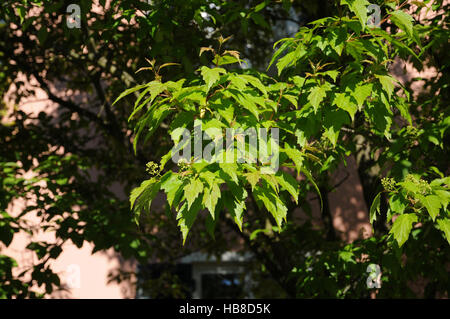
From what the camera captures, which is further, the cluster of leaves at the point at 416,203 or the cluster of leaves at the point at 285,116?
the cluster of leaves at the point at 416,203

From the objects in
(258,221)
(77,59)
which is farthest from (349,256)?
(77,59)

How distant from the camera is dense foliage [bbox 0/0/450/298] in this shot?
254cm

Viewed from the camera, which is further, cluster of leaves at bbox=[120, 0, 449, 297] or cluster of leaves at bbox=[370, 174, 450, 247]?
cluster of leaves at bbox=[370, 174, 450, 247]

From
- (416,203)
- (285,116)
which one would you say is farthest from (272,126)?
(416,203)

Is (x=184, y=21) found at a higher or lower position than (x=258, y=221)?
higher

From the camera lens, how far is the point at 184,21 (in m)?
3.86

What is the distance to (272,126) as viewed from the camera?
2775mm

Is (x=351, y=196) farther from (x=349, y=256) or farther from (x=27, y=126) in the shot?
(x=27, y=126)

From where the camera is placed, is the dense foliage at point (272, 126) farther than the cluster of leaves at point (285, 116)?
Yes

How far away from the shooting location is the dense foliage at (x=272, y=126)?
2.54 metres

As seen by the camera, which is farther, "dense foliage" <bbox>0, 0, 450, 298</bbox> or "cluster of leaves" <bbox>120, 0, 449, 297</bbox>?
"dense foliage" <bbox>0, 0, 450, 298</bbox>

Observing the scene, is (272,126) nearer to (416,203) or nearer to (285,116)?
(285,116)

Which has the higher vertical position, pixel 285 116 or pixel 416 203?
pixel 285 116
